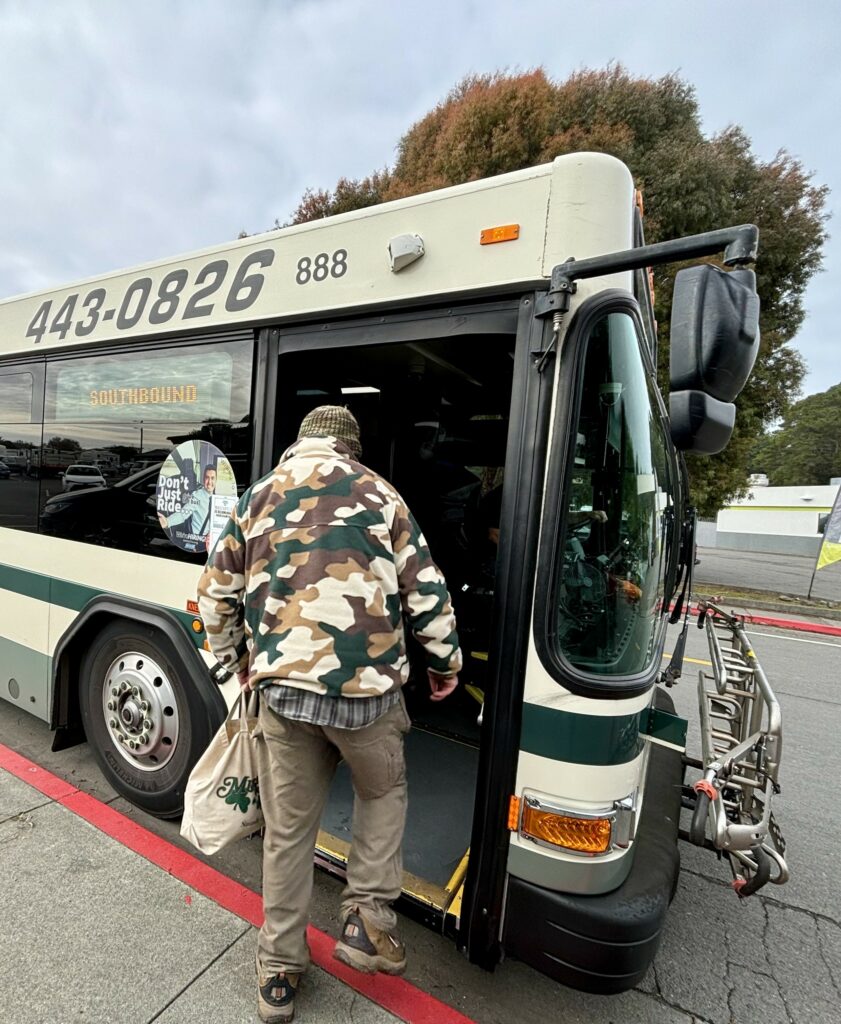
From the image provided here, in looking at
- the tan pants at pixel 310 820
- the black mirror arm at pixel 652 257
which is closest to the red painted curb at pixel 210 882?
the tan pants at pixel 310 820

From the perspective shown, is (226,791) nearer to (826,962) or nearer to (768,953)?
(768,953)

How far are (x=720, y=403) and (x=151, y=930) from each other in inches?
107

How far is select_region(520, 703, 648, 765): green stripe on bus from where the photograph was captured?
5.63 ft

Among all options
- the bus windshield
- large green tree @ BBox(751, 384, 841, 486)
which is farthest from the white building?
the bus windshield

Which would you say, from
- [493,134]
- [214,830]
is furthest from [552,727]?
[493,134]

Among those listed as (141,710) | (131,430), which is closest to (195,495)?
(131,430)

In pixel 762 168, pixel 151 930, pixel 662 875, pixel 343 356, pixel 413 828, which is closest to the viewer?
pixel 662 875

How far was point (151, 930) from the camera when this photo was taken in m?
2.17

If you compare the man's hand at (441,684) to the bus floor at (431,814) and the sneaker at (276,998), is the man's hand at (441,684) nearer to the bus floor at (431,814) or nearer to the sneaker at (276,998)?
the bus floor at (431,814)

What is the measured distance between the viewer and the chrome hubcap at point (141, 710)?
8.93ft

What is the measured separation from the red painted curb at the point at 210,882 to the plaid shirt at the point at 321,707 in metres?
1.06

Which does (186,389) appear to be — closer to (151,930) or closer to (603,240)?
(603,240)

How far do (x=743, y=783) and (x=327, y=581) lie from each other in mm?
1568

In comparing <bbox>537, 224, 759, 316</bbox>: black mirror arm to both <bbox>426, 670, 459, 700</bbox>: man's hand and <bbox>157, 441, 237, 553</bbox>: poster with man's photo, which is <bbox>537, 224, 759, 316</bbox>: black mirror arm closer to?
<bbox>426, 670, 459, 700</bbox>: man's hand
